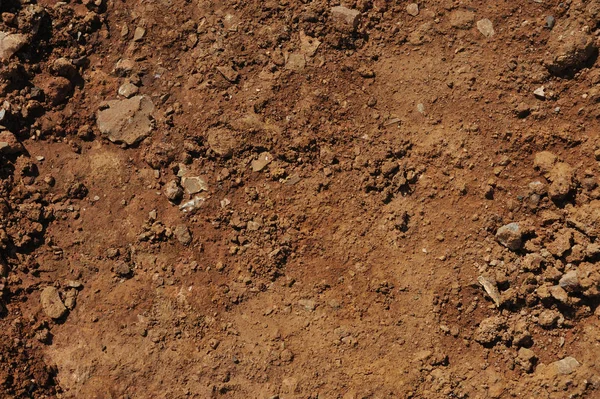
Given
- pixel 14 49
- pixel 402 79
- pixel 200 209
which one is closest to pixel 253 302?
pixel 200 209

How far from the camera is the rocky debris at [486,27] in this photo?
377 centimetres

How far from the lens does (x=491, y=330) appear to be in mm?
3361

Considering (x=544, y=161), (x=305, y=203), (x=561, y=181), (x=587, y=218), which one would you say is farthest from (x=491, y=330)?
(x=305, y=203)

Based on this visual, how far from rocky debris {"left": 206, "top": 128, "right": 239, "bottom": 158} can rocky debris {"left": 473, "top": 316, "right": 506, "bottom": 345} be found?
2.00 m

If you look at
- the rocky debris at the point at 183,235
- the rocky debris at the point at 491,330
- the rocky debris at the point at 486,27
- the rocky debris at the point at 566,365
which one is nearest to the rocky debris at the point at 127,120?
the rocky debris at the point at 183,235

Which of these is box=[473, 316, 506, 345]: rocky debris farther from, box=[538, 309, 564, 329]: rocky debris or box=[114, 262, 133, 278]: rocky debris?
box=[114, 262, 133, 278]: rocky debris

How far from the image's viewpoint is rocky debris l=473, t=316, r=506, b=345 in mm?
3361

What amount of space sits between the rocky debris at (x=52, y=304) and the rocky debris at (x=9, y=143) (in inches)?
40.9

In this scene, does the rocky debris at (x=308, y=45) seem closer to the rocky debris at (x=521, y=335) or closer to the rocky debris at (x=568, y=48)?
the rocky debris at (x=568, y=48)

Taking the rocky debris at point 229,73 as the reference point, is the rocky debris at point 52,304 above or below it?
below

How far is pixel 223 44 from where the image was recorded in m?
4.01

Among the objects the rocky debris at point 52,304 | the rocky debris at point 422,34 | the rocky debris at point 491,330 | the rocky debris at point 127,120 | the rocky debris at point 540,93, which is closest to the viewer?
the rocky debris at point 491,330

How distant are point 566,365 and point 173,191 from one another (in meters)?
2.72

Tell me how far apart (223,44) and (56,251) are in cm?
189
